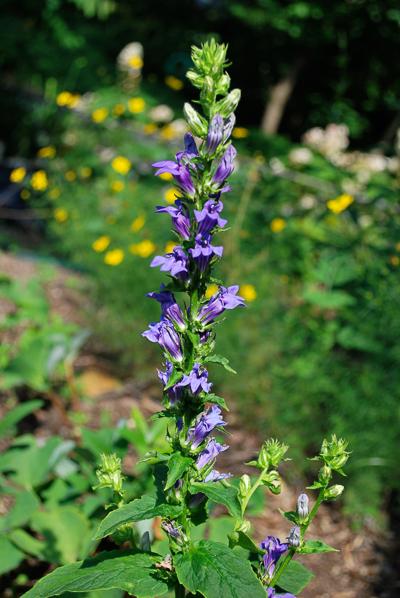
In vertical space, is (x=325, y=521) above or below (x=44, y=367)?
below

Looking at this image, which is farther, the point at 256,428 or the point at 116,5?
the point at 116,5

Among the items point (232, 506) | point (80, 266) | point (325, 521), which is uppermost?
point (80, 266)

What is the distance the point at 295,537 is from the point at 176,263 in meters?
0.57

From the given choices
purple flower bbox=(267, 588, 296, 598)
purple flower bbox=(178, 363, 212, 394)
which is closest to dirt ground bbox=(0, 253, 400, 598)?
purple flower bbox=(267, 588, 296, 598)

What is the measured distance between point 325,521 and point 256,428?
1.86 ft

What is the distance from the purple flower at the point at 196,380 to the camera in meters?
1.19

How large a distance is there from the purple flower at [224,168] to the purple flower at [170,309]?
0.23m

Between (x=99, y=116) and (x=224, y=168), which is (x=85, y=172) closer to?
(x=99, y=116)

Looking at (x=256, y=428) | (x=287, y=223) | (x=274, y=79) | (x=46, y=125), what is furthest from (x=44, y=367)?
(x=274, y=79)

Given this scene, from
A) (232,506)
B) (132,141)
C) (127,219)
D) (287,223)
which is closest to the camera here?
(232,506)

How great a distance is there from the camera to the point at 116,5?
7.37 m

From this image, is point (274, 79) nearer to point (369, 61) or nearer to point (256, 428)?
point (369, 61)

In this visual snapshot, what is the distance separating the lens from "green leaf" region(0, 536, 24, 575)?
5.98 feet

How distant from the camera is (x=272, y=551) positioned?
1309mm
